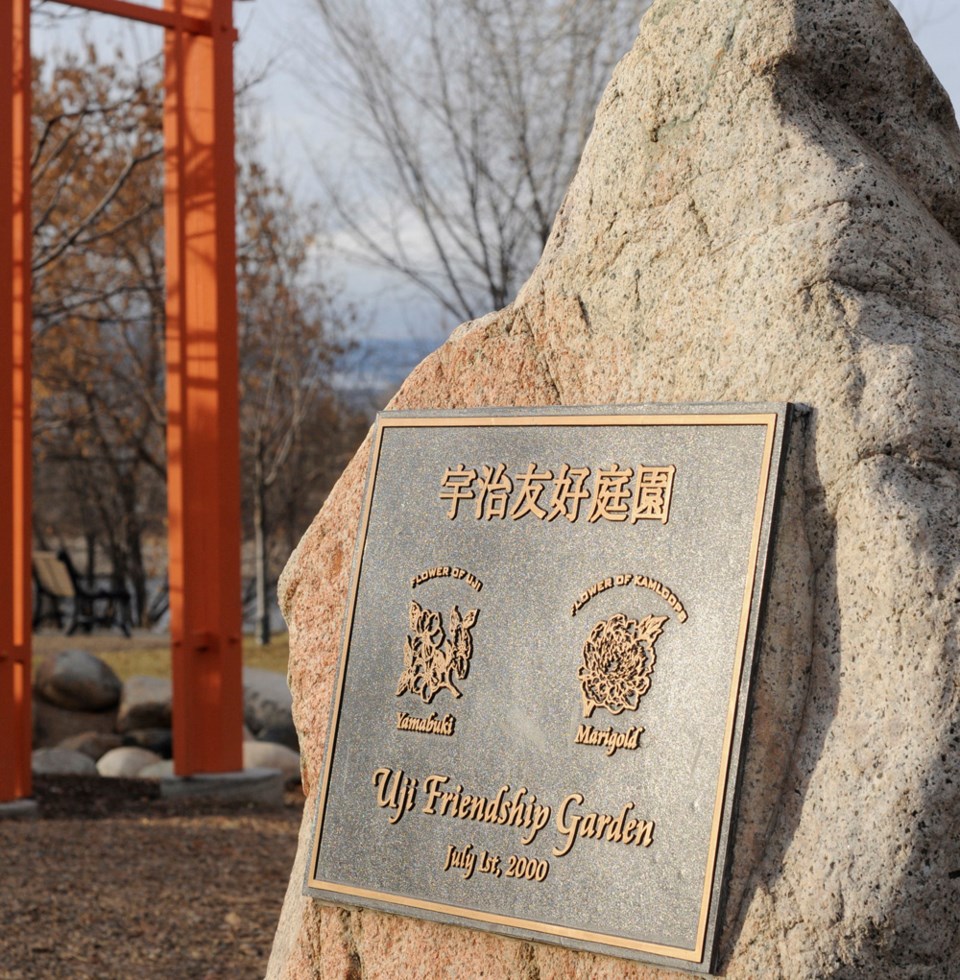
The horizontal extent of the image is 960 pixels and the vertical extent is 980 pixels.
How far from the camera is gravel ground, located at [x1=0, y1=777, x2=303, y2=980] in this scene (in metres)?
5.02

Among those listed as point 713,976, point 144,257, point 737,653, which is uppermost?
point 144,257

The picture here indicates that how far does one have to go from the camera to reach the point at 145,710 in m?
10.7

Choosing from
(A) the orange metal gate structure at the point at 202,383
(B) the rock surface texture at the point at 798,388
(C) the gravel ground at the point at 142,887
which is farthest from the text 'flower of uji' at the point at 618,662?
(A) the orange metal gate structure at the point at 202,383

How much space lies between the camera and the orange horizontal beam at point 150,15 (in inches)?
287

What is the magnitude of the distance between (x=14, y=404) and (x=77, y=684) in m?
4.38

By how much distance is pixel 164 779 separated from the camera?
791 cm

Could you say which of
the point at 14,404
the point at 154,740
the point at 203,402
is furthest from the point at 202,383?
the point at 154,740

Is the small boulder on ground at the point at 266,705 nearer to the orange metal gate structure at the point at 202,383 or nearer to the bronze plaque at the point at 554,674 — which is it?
the orange metal gate structure at the point at 202,383

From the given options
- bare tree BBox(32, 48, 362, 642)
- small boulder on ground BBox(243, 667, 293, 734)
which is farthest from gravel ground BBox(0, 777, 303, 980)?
bare tree BBox(32, 48, 362, 642)

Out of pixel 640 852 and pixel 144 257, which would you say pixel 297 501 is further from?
pixel 640 852

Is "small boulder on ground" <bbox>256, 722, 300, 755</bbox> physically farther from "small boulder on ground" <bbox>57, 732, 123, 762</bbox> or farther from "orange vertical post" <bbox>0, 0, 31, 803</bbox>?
"orange vertical post" <bbox>0, 0, 31, 803</bbox>

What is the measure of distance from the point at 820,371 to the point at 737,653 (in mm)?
579

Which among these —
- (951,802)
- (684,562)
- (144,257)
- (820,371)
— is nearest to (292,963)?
(684,562)

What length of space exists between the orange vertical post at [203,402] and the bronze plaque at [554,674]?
172 inches
